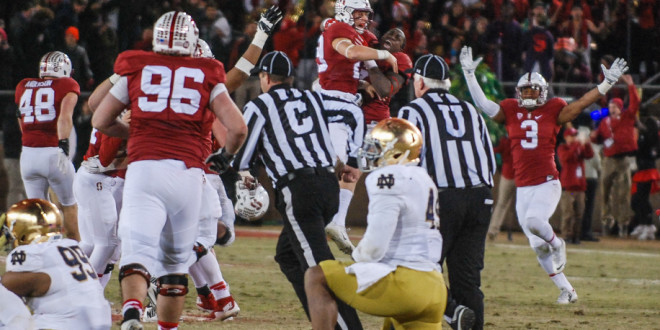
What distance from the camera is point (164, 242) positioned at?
6.66m

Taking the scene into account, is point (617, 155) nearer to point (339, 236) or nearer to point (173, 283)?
point (339, 236)

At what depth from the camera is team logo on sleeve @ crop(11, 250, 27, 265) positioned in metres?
5.46

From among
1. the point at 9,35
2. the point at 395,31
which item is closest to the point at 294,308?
the point at 395,31

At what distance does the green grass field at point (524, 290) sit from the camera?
8.88 metres


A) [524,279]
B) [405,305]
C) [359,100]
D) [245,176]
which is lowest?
[524,279]

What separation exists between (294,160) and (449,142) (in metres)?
1.18

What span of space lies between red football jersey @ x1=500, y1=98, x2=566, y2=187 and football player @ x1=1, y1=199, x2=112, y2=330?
6.18m

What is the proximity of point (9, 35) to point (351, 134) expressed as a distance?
36.5 feet

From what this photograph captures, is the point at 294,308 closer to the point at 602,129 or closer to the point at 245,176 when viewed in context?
the point at 245,176

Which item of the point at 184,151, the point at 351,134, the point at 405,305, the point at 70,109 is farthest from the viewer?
the point at 70,109

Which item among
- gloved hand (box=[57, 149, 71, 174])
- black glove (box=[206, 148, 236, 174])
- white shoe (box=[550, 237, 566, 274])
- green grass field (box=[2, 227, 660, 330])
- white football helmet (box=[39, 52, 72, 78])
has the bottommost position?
green grass field (box=[2, 227, 660, 330])

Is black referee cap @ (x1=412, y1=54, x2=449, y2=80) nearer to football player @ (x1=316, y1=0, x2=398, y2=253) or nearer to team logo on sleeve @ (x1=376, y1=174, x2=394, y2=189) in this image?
football player @ (x1=316, y1=0, x2=398, y2=253)

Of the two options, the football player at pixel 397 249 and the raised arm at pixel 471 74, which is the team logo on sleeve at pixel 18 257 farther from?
the raised arm at pixel 471 74

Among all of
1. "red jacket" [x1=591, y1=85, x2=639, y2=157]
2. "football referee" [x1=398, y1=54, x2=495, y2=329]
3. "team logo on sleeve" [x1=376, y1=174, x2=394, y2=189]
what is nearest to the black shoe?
"football referee" [x1=398, y1=54, x2=495, y2=329]
